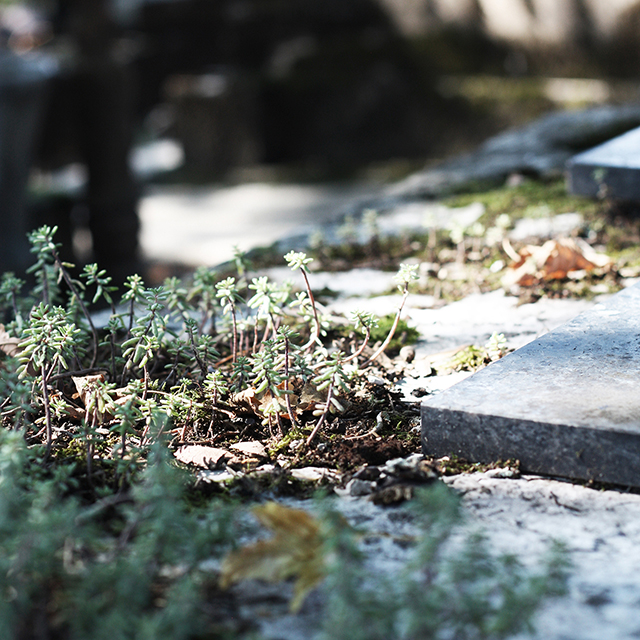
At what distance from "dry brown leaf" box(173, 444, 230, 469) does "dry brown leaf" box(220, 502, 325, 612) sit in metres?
0.41

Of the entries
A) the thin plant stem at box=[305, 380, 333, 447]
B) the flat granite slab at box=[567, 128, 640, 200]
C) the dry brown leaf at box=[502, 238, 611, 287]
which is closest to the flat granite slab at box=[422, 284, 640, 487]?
the thin plant stem at box=[305, 380, 333, 447]

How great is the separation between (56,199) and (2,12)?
25.6 meters

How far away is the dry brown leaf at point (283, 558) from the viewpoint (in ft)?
3.67

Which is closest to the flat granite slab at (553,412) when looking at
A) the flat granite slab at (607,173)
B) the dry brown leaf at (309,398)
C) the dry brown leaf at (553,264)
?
the dry brown leaf at (309,398)

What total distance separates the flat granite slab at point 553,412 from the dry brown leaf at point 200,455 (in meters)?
0.42

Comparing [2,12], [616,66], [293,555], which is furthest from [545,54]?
[2,12]

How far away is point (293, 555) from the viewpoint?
1168mm

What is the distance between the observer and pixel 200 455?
1.64 metres

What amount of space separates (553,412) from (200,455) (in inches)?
27.9

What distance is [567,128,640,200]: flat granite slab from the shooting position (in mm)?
3102

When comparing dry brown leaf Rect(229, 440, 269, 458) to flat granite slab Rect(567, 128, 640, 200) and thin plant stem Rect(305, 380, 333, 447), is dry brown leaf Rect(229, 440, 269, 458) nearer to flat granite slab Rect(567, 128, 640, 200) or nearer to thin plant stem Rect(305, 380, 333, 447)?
thin plant stem Rect(305, 380, 333, 447)

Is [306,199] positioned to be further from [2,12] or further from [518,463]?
[2,12]

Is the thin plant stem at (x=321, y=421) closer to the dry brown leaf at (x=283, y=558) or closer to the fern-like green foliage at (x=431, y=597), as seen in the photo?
the dry brown leaf at (x=283, y=558)

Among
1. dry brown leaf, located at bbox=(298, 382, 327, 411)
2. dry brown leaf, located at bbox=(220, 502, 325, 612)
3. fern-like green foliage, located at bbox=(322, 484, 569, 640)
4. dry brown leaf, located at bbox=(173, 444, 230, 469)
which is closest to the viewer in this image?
fern-like green foliage, located at bbox=(322, 484, 569, 640)
